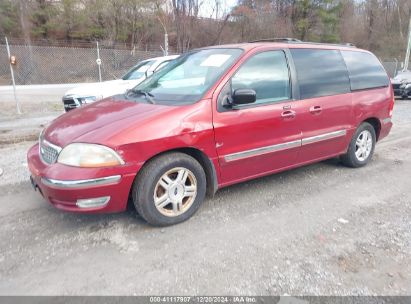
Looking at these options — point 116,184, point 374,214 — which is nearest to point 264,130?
point 374,214

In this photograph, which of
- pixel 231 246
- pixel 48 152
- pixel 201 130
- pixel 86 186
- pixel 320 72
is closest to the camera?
pixel 86 186

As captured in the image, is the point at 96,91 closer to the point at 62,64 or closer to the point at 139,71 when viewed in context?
the point at 139,71

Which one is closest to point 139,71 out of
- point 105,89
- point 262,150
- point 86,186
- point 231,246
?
point 105,89

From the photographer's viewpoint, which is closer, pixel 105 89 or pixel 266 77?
pixel 266 77

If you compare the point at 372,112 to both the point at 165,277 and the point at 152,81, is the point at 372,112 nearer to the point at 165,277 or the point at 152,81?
the point at 152,81

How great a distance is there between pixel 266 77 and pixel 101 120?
183 centimetres

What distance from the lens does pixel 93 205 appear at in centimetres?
278

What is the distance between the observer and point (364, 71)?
183 inches

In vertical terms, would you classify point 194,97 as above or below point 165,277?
above

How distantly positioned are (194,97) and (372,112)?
293cm

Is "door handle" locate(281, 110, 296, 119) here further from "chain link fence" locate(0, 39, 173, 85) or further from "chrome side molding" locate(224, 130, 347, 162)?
"chain link fence" locate(0, 39, 173, 85)

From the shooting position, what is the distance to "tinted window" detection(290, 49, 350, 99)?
12.7ft

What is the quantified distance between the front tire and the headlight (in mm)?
320

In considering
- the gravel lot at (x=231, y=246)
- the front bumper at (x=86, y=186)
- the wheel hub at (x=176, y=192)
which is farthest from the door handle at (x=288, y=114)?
the front bumper at (x=86, y=186)
